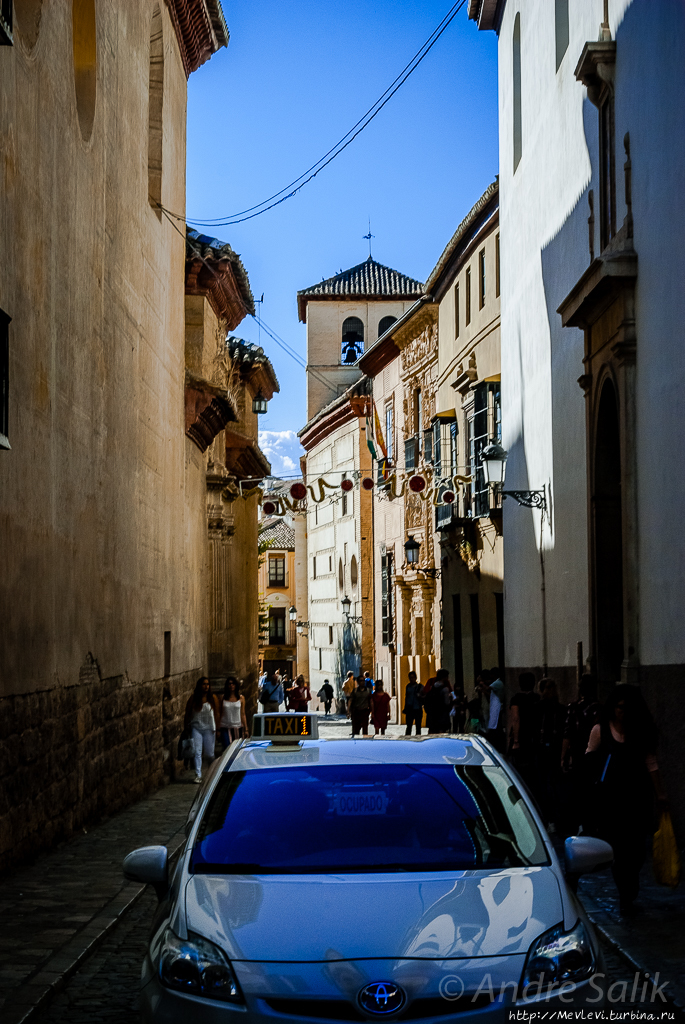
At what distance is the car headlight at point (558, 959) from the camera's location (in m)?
4.41

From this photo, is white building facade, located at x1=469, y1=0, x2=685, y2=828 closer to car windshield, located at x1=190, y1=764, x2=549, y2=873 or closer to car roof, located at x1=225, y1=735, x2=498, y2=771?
car roof, located at x1=225, y1=735, x2=498, y2=771

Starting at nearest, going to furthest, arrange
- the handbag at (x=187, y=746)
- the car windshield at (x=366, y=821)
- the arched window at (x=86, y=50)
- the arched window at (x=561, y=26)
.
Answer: the car windshield at (x=366, y=821) < the arched window at (x=86, y=50) < the arched window at (x=561, y=26) < the handbag at (x=187, y=746)

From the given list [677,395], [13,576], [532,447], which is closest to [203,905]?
[13,576]

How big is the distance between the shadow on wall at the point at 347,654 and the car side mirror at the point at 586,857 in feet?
152

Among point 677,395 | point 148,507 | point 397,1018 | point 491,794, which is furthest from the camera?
point 148,507

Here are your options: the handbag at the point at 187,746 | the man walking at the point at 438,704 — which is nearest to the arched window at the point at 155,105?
the handbag at the point at 187,746

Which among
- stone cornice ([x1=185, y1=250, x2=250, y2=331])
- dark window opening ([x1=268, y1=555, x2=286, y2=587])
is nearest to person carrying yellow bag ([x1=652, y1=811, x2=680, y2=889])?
stone cornice ([x1=185, y1=250, x2=250, y2=331])

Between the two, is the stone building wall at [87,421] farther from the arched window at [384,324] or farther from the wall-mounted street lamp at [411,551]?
the arched window at [384,324]

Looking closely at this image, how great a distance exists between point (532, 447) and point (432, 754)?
51.5 feet

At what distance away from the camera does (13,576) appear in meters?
11.3

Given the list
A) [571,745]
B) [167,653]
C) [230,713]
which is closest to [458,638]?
[167,653]

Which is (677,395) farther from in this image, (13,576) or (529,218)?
(529,218)

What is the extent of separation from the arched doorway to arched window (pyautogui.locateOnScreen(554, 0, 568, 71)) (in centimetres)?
562

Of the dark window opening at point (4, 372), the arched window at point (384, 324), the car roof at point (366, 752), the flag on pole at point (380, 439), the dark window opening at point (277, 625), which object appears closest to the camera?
the car roof at point (366, 752)
